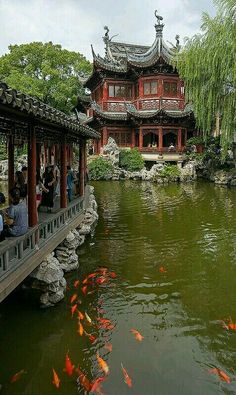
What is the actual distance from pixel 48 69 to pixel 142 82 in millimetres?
9196

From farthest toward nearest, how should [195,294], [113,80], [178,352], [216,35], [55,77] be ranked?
[55,77]
[113,80]
[216,35]
[195,294]
[178,352]

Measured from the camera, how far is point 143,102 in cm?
3272

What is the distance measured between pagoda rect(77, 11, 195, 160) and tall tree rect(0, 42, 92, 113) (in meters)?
3.52

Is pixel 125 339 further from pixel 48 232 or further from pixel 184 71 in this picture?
pixel 184 71

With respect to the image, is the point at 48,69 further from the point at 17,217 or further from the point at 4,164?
the point at 17,217

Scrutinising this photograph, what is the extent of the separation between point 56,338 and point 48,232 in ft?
7.91

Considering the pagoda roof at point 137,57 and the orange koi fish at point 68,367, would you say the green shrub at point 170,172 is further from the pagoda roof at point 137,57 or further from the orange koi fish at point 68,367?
the orange koi fish at point 68,367

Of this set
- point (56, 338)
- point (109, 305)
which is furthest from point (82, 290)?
point (56, 338)

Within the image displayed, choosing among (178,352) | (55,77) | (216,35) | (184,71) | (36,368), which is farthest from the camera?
(55,77)

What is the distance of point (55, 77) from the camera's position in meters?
36.2

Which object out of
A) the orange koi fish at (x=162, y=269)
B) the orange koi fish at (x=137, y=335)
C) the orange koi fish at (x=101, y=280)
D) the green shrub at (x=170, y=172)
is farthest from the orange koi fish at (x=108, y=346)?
the green shrub at (x=170, y=172)

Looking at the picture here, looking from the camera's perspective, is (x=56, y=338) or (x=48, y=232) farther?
(x=48, y=232)

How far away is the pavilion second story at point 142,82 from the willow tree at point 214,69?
6.62 meters

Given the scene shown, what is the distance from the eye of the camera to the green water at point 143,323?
4.64 metres
